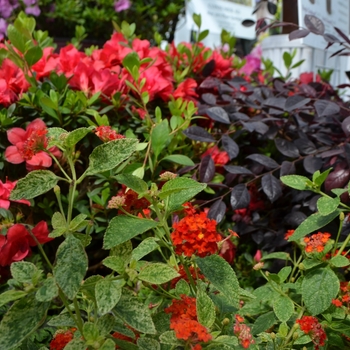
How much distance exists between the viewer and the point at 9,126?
116cm

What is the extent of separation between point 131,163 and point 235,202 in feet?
0.84

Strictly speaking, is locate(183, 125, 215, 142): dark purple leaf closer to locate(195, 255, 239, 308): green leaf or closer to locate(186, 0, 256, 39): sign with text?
locate(195, 255, 239, 308): green leaf

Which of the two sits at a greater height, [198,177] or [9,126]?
[9,126]

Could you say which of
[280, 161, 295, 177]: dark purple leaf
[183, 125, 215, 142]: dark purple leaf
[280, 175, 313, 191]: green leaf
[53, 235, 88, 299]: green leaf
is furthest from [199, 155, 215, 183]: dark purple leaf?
[53, 235, 88, 299]: green leaf

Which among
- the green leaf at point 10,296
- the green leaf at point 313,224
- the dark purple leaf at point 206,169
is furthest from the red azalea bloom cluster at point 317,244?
the green leaf at point 10,296

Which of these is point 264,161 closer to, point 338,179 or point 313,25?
point 338,179

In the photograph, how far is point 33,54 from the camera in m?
1.15

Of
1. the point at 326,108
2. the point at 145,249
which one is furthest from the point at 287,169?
the point at 145,249

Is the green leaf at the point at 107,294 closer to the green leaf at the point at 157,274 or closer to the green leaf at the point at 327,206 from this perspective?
the green leaf at the point at 157,274

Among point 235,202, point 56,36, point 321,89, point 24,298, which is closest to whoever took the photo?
point 24,298

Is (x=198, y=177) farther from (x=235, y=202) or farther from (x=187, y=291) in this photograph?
(x=187, y=291)

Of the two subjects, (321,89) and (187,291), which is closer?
(187,291)

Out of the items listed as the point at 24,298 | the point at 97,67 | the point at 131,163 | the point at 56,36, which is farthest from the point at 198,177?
the point at 56,36

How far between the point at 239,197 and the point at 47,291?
654 millimetres
